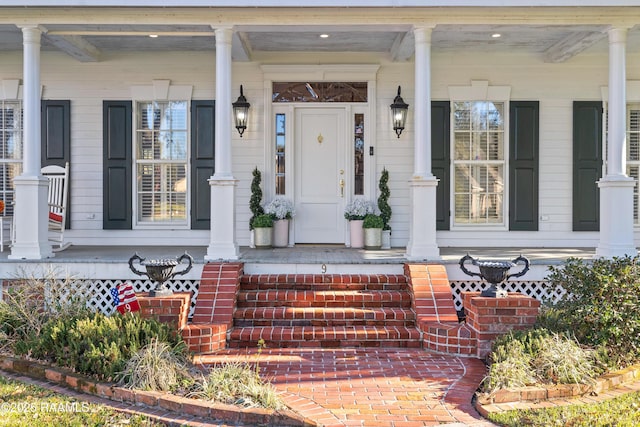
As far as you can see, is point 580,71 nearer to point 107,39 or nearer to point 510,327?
point 510,327

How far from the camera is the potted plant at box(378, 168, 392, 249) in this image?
8266 mm

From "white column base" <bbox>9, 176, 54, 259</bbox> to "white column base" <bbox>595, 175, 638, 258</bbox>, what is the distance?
643cm

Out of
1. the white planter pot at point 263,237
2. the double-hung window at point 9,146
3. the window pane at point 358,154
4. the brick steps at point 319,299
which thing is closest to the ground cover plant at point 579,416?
the brick steps at point 319,299

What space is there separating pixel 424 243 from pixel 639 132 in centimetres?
427

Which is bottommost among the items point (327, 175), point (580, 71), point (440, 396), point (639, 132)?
point (440, 396)

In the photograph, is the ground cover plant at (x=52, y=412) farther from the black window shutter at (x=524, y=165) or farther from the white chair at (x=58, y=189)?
the black window shutter at (x=524, y=165)

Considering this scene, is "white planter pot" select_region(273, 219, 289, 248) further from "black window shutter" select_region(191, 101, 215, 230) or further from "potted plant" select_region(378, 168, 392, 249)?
"potted plant" select_region(378, 168, 392, 249)

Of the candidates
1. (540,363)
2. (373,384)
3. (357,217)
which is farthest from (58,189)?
(540,363)

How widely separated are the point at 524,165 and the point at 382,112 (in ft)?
7.16

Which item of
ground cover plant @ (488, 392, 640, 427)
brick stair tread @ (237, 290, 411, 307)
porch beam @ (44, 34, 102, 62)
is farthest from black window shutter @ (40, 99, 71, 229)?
ground cover plant @ (488, 392, 640, 427)

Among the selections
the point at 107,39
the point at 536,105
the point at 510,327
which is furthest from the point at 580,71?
the point at 107,39

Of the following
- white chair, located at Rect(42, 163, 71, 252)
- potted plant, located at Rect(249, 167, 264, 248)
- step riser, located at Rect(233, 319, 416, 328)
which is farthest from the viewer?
potted plant, located at Rect(249, 167, 264, 248)

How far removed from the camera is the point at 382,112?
8.44 m

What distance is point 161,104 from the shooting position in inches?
335
